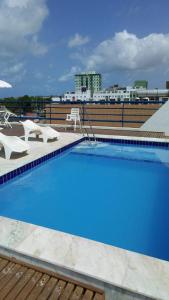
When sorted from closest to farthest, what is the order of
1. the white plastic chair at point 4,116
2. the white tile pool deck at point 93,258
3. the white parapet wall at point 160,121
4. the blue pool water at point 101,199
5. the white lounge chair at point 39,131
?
1. the white tile pool deck at point 93,258
2. the blue pool water at point 101,199
3. the white lounge chair at point 39,131
4. the white parapet wall at point 160,121
5. the white plastic chair at point 4,116

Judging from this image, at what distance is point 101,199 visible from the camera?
385 centimetres

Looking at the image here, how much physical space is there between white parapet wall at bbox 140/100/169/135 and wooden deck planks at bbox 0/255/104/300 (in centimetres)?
527

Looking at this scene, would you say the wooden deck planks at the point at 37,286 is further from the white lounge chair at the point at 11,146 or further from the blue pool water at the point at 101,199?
the white lounge chair at the point at 11,146

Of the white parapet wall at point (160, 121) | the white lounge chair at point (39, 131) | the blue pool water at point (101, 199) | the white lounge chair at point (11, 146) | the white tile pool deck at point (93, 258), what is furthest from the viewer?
the white parapet wall at point (160, 121)

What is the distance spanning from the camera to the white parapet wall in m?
6.31

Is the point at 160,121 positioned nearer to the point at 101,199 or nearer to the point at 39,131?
the point at 39,131

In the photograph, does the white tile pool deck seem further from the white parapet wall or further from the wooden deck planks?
the white parapet wall

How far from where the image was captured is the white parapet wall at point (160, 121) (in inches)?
248

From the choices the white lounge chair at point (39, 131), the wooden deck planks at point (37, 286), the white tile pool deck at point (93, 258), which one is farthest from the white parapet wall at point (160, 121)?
the wooden deck planks at point (37, 286)

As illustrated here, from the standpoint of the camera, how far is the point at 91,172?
197 inches

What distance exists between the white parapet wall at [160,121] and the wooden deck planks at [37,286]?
5.27 m

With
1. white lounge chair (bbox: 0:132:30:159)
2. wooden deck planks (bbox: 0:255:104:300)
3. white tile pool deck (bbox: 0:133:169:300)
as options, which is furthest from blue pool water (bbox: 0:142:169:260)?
wooden deck planks (bbox: 0:255:104:300)

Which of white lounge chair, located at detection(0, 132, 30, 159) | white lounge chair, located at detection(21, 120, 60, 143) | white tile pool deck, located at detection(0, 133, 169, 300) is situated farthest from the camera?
white lounge chair, located at detection(21, 120, 60, 143)

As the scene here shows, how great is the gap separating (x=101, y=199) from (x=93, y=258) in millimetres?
1944
